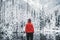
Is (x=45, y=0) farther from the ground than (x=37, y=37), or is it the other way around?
(x=45, y=0)

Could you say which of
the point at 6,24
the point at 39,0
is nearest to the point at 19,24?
the point at 6,24

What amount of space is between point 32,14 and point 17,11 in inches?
31.7

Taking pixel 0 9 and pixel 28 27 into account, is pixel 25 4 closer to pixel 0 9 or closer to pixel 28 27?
pixel 0 9

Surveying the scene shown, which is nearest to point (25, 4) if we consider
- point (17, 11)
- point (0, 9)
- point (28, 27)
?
point (17, 11)

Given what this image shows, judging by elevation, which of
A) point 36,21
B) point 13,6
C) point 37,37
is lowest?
point 37,37

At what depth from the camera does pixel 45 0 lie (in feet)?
40.7

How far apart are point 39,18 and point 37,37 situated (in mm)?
997

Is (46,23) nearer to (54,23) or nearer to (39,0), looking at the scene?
(54,23)

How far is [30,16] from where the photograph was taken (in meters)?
12.4

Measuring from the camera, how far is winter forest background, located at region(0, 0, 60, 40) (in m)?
12.3

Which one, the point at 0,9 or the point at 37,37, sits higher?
the point at 0,9

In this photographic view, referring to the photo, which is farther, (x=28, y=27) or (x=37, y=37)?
(x=37, y=37)

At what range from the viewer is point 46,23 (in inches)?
488

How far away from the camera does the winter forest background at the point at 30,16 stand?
484 inches
